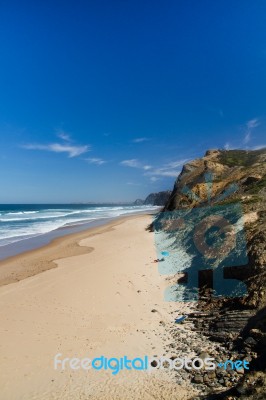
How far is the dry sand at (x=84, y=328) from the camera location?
203 inches

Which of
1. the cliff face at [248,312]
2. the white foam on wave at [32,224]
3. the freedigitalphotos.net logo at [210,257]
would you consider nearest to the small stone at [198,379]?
the cliff face at [248,312]

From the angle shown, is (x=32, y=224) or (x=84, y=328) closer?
(x=84, y=328)

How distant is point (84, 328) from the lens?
743cm

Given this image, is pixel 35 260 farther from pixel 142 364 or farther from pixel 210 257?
pixel 142 364

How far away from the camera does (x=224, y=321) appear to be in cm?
652

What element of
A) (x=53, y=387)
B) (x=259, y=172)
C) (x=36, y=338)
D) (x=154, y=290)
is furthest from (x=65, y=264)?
(x=259, y=172)

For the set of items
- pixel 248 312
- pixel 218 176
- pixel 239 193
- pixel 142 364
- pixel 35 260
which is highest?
pixel 218 176

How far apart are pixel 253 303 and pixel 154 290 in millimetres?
3856

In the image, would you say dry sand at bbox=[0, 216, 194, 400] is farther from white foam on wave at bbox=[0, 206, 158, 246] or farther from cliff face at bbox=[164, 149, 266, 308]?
white foam on wave at bbox=[0, 206, 158, 246]

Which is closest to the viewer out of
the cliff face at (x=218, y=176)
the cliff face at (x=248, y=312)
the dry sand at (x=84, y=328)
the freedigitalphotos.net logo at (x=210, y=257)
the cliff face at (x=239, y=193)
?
the cliff face at (x=248, y=312)

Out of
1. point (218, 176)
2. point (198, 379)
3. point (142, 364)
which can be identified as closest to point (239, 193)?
point (218, 176)

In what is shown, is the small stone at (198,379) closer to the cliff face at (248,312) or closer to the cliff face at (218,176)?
the cliff face at (248,312)

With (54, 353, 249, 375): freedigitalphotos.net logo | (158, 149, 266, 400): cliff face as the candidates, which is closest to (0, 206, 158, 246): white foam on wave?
(54, 353, 249, 375): freedigitalphotos.net logo

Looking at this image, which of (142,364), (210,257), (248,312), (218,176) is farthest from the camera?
(218,176)
